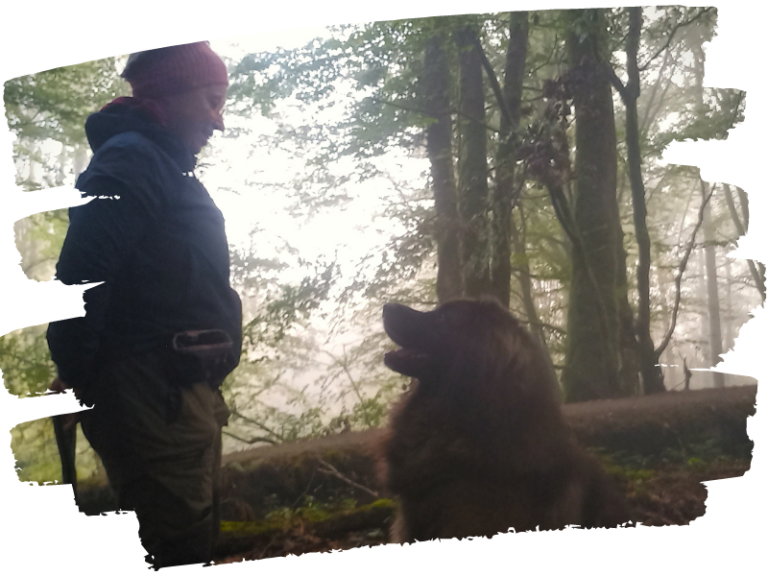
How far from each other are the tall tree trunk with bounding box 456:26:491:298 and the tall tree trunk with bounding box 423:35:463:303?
5 centimetres

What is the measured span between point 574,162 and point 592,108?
306 mm

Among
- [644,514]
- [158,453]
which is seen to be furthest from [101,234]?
[644,514]

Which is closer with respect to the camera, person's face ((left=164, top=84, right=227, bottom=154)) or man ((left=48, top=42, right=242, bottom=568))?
man ((left=48, top=42, right=242, bottom=568))

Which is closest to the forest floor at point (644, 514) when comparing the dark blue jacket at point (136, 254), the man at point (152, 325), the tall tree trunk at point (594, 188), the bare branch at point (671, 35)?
the man at point (152, 325)

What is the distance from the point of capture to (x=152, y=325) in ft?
9.23

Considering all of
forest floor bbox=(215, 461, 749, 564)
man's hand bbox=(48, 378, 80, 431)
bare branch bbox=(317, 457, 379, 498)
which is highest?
man's hand bbox=(48, 378, 80, 431)

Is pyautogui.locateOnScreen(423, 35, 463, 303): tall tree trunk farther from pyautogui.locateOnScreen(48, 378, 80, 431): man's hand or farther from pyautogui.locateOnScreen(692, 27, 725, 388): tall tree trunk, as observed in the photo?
pyautogui.locateOnScreen(48, 378, 80, 431): man's hand

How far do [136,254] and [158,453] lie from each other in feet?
3.03

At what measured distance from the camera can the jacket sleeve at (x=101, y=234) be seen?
278cm

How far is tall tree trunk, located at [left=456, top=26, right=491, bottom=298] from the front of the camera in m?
3.14

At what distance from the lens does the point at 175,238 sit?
2861 mm

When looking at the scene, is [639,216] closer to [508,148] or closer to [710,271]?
[710,271]

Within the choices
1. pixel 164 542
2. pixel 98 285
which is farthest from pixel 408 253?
pixel 164 542

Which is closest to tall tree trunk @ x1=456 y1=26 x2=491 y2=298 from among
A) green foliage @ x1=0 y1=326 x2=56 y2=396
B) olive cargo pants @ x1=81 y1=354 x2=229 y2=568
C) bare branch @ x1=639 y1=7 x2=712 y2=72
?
bare branch @ x1=639 y1=7 x2=712 y2=72
